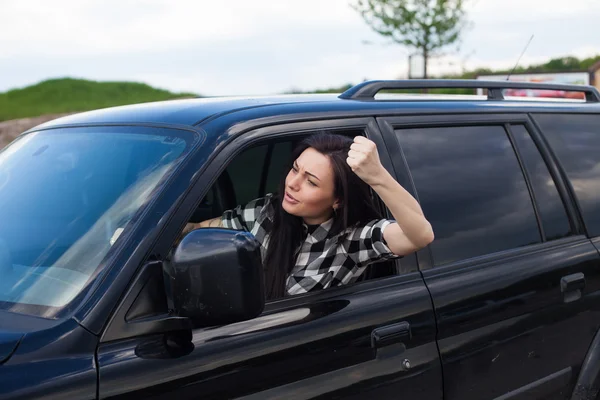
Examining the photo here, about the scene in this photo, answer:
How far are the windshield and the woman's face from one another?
0.46 metres

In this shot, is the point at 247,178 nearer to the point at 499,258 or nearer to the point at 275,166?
the point at 275,166

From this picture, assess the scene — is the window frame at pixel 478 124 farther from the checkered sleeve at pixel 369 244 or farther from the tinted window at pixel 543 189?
the checkered sleeve at pixel 369 244

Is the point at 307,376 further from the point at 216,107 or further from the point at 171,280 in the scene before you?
the point at 216,107

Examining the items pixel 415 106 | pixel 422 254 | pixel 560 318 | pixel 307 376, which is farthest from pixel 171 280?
pixel 560 318

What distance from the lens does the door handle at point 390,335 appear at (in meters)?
2.43

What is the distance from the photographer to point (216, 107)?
2.55 meters

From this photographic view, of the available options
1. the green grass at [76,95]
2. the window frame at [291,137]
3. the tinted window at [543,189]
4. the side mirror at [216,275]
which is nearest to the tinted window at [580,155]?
the tinted window at [543,189]

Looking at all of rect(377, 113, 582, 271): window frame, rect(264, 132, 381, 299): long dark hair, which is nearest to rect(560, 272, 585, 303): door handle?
rect(377, 113, 582, 271): window frame

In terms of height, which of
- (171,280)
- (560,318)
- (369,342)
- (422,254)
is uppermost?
(171,280)

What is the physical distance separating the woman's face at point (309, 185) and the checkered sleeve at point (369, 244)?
6.1 inches

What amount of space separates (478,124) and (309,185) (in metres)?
0.89

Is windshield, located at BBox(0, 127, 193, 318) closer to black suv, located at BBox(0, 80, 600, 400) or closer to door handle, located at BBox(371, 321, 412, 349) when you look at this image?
black suv, located at BBox(0, 80, 600, 400)

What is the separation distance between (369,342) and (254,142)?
71cm

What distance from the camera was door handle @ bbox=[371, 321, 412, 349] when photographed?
7.98ft
